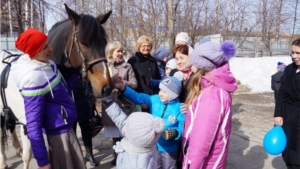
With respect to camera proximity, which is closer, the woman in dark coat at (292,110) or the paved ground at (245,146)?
the woman in dark coat at (292,110)

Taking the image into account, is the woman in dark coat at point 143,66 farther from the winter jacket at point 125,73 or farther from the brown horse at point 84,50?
the brown horse at point 84,50

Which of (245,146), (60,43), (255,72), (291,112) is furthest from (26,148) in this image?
(255,72)

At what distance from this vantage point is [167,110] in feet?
7.73

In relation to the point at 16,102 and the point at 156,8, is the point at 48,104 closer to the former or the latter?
the point at 16,102

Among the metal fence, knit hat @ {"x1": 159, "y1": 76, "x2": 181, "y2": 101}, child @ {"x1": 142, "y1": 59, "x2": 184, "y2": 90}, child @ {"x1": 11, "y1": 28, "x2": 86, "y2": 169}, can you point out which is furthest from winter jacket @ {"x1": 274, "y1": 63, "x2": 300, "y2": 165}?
the metal fence

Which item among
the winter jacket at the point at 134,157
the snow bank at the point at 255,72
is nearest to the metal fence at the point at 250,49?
the snow bank at the point at 255,72

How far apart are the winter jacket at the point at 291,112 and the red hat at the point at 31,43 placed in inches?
92.2

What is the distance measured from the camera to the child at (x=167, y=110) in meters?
2.27

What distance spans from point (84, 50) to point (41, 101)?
2.19 feet

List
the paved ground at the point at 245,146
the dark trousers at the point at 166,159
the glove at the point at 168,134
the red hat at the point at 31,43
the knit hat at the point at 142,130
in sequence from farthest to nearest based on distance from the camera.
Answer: the paved ground at the point at 245,146
the dark trousers at the point at 166,159
the glove at the point at 168,134
the red hat at the point at 31,43
the knit hat at the point at 142,130

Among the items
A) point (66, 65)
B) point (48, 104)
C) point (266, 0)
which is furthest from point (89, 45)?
point (266, 0)

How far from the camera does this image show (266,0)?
59.5ft

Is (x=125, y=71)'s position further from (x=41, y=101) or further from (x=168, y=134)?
(x=41, y=101)

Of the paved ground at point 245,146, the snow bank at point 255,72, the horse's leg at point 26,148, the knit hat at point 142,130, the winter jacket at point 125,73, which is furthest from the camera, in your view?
the snow bank at point 255,72
